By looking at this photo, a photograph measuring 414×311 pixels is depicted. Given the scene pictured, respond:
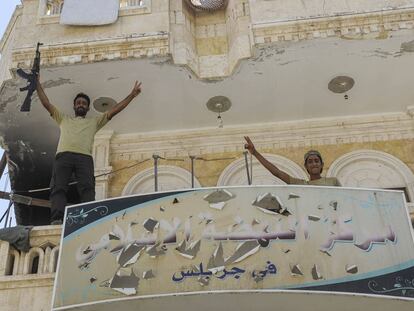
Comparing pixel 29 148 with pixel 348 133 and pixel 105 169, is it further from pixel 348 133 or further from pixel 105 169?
pixel 348 133

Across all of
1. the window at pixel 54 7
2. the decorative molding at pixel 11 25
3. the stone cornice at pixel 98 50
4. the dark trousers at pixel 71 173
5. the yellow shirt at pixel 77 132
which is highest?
the window at pixel 54 7

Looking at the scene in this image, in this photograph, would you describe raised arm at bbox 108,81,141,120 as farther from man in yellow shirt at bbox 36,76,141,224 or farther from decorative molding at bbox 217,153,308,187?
decorative molding at bbox 217,153,308,187

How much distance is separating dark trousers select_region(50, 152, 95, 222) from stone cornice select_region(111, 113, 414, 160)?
2.48 metres

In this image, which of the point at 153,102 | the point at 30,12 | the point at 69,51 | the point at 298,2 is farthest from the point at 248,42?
the point at 30,12

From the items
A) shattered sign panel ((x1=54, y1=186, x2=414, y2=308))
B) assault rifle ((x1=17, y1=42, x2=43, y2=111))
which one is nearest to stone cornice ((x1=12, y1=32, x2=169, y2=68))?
assault rifle ((x1=17, y1=42, x2=43, y2=111))

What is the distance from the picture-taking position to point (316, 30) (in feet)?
30.1

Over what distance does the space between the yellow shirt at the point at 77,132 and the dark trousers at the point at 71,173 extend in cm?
9

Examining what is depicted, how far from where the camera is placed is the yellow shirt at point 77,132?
8414 mm

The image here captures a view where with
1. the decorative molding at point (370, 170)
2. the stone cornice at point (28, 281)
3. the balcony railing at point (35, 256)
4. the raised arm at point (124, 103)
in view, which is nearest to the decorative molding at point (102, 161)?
the raised arm at point (124, 103)

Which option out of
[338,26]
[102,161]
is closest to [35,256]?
[102,161]

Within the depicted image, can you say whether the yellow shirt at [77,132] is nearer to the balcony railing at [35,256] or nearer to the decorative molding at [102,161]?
the balcony railing at [35,256]

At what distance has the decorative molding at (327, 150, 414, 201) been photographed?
33.8 feet

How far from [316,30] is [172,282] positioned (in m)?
4.49

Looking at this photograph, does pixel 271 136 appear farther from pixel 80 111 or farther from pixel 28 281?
pixel 28 281
